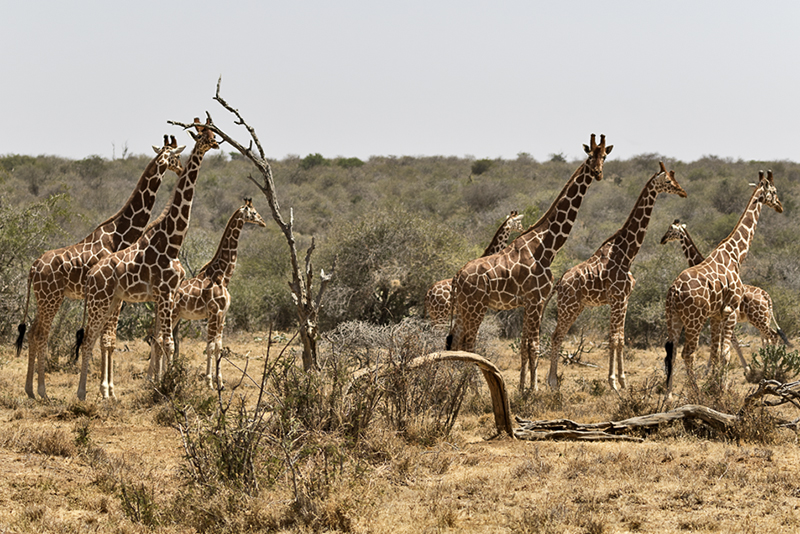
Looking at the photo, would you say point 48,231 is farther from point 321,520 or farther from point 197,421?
point 321,520

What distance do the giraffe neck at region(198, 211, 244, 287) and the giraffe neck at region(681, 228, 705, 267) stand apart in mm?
6968

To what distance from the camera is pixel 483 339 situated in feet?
43.0

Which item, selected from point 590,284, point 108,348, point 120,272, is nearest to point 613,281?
point 590,284

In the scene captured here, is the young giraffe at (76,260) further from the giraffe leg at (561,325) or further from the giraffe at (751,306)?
the giraffe at (751,306)

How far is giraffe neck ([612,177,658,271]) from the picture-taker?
11.4 m

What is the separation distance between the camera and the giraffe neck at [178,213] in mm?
10172

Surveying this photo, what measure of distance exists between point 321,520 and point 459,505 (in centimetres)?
108

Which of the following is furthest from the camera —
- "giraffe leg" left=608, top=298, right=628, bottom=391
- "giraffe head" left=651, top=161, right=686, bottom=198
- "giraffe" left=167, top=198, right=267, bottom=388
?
"giraffe" left=167, top=198, right=267, bottom=388

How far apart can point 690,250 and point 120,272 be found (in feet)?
28.1

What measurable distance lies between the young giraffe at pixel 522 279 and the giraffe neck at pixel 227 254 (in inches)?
148

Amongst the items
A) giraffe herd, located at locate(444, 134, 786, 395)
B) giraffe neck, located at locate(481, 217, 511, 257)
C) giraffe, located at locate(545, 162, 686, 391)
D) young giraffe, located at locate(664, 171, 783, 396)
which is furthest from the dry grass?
giraffe neck, located at locate(481, 217, 511, 257)

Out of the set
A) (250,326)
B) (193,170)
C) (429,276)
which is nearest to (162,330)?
(193,170)

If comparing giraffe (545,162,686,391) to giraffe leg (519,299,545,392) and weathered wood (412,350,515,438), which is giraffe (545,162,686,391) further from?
weathered wood (412,350,515,438)

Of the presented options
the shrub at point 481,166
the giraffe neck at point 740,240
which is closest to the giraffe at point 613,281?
the giraffe neck at point 740,240
